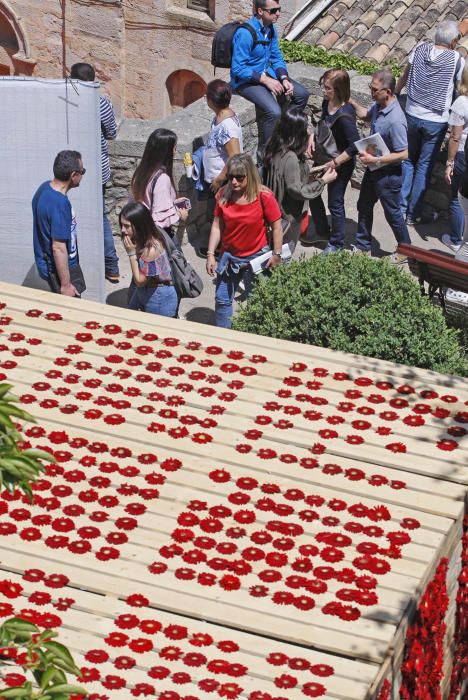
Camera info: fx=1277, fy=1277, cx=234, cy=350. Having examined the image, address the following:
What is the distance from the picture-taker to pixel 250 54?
11359 millimetres

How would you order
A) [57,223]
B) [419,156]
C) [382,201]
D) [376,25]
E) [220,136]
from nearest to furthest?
[57,223]
[220,136]
[382,201]
[419,156]
[376,25]

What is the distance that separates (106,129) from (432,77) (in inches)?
124

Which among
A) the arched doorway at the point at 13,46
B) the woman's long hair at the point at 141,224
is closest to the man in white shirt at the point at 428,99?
the woman's long hair at the point at 141,224

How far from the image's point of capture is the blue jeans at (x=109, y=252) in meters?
10.9

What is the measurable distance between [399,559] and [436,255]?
4196mm

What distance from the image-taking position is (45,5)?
72.3ft

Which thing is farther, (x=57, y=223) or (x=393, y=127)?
(x=393, y=127)

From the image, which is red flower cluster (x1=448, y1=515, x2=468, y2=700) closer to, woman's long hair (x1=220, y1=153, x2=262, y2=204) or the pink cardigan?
woman's long hair (x1=220, y1=153, x2=262, y2=204)

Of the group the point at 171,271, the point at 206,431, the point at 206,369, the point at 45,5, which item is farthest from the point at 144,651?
the point at 45,5

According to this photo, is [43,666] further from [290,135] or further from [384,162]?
[384,162]

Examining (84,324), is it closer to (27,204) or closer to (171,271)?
(171,271)

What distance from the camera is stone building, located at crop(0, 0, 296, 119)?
69.7 ft

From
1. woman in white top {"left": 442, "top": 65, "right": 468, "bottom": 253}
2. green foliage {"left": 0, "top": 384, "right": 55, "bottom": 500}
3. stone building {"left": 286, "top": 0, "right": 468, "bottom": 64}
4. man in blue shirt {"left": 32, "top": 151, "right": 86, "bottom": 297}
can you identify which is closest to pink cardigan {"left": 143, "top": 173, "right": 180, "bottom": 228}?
man in blue shirt {"left": 32, "top": 151, "right": 86, "bottom": 297}

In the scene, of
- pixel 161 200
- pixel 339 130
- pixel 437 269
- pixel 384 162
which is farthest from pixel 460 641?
pixel 339 130
